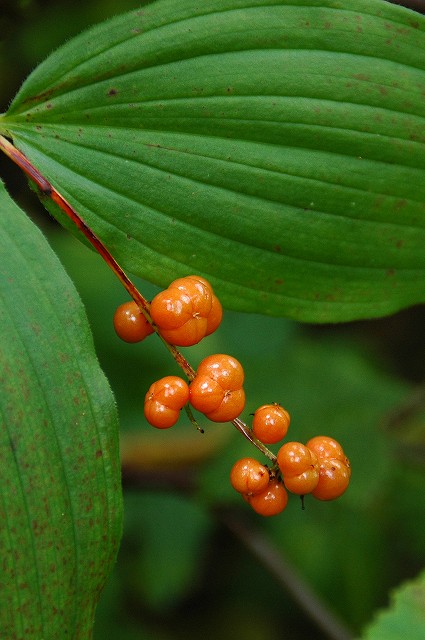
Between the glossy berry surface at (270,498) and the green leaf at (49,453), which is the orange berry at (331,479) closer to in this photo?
the glossy berry surface at (270,498)

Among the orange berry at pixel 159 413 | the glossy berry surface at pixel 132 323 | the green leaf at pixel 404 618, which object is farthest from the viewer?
the green leaf at pixel 404 618

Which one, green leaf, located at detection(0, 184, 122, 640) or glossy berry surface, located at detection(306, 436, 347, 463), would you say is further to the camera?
glossy berry surface, located at detection(306, 436, 347, 463)

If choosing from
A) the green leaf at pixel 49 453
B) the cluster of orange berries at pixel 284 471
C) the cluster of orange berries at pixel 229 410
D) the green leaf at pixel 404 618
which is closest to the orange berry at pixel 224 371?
the cluster of orange berries at pixel 229 410

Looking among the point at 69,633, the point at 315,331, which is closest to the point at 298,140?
the point at 69,633

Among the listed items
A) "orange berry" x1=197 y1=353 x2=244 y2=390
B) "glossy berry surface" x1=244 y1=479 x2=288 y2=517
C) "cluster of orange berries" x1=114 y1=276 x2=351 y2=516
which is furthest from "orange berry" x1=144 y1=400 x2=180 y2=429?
"glossy berry surface" x1=244 y1=479 x2=288 y2=517

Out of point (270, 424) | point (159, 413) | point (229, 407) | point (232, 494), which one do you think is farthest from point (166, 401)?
point (232, 494)

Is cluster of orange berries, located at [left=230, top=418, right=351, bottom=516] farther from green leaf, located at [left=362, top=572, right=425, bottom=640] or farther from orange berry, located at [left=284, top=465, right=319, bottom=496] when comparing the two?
green leaf, located at [left=362, top=572, right=425, bottom=640]

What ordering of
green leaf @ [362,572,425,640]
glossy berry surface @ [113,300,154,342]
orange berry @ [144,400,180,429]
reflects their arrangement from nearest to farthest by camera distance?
orange berry @ [144,400,180,429], glossy berry surface @ [113,300,154,342], green leaf @ [362,572,425,640]
